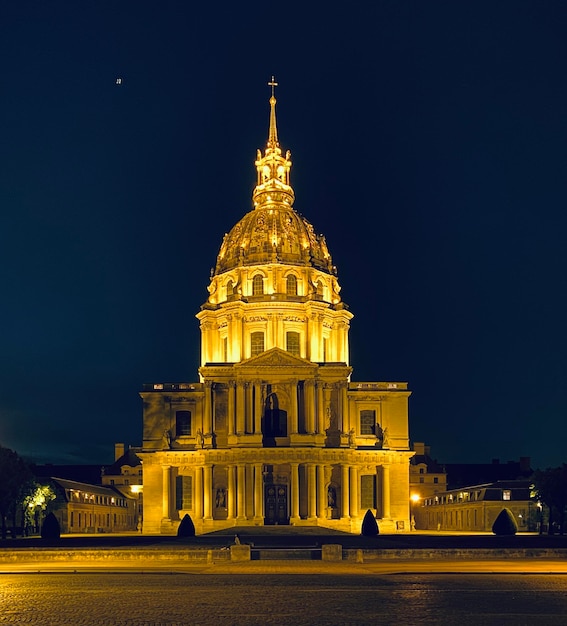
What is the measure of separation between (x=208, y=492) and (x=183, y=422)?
27.7 feet

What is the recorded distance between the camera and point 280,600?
84.8ft

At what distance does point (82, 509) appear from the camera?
101 metres

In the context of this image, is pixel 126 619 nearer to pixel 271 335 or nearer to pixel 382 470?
pixel 382 470

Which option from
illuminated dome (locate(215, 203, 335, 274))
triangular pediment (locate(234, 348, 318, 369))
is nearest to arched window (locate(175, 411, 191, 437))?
triangular pediment (locate(234, 348, 318, 369))

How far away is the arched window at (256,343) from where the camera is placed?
102312mm

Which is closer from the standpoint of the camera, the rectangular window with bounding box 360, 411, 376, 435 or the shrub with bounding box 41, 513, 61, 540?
the shrub with bounding box 41, 513, 61, 540

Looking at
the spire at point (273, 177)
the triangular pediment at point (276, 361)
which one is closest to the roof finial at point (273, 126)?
the spire at point (273, 177)

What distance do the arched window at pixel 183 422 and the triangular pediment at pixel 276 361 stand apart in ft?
25.8

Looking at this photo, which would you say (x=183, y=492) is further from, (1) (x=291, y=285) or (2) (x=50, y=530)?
(2) (x=50, y=530)

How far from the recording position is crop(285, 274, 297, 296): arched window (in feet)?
343

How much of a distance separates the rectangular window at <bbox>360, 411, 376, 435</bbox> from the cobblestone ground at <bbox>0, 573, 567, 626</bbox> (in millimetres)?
61531

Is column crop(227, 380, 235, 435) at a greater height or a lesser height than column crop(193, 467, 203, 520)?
greater

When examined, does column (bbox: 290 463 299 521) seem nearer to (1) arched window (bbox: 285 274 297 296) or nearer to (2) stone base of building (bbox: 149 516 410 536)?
(2) stone base of building (bbox: 149 516 410 536)

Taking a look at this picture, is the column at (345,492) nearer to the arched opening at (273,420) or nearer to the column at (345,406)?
the column at (345,406)
